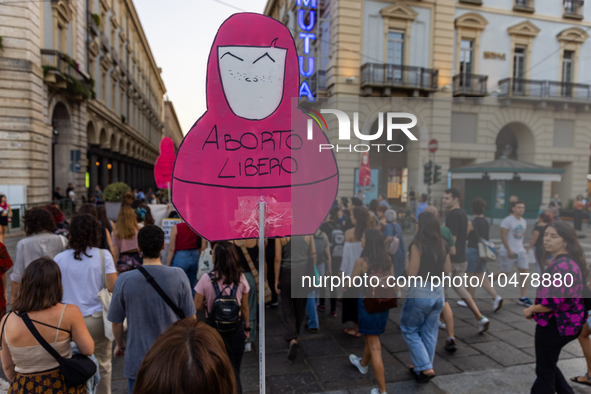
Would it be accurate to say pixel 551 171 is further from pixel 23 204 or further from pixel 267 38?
pixel 23 204

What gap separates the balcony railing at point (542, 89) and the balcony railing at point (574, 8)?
79 cm

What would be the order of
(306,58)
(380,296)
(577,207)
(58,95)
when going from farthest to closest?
1. (58,95)
2. (306,58)
3. (577,207)
4. (380,296)

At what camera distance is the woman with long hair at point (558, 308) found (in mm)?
2846

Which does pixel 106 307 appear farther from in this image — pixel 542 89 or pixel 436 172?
pixel 542 89

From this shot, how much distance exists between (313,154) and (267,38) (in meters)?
0.74

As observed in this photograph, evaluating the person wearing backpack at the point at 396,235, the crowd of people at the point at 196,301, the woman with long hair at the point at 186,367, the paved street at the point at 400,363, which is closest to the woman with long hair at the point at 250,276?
the crowd of people at the point at 196,301

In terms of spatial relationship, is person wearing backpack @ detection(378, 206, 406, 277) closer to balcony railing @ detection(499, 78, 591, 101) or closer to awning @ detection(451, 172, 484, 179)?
awning @ detection(451, 172, 484, 179)

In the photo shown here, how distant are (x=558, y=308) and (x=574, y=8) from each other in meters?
3.52

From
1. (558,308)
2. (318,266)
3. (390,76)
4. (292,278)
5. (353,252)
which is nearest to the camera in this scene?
(558,308)

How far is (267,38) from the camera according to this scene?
2170 mm

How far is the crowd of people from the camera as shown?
6.66ft

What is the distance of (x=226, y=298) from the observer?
3.02 m

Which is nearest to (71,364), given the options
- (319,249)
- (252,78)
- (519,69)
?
(252,78)

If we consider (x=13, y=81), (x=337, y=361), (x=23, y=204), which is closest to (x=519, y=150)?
(x=337, y=361)
